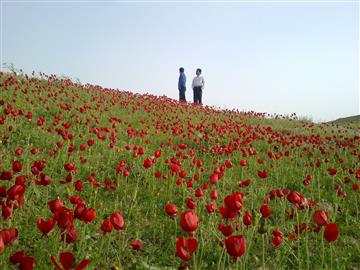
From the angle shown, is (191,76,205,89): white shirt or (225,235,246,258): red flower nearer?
(225,235,246,258): red flower

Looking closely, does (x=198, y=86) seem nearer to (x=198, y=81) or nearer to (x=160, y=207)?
(x=198, y=81)

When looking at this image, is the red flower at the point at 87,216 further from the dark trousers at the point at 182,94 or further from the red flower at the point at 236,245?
the dark trousers at the point at 182,94

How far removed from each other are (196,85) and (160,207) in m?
14.9

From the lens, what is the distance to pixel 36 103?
896cm

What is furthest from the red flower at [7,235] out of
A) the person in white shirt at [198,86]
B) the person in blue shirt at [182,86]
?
the person in blue shirt at [182,86]

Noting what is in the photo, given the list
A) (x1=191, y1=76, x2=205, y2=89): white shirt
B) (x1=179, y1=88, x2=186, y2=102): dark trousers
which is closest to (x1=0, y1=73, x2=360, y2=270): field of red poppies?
(x1=191, y1=76, x2=205, y2=89): white shirt

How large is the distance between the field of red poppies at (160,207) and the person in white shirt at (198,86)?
10236 mm

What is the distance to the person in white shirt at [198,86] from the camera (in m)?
18.6

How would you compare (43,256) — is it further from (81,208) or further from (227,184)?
(227,184)

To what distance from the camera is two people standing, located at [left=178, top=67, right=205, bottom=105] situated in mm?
18625

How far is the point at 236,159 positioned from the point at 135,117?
389 cm

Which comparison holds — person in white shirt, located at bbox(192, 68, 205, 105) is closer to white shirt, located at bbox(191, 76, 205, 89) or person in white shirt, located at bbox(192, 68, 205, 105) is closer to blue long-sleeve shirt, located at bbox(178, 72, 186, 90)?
white shirt, located at bbox(191, 76, 205, 89)

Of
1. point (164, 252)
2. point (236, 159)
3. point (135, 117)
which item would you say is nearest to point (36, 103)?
point (135, 117)

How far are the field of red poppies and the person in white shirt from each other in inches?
403
